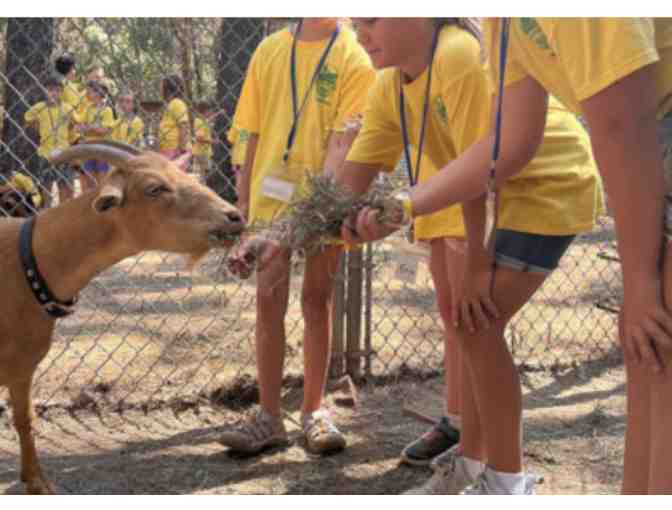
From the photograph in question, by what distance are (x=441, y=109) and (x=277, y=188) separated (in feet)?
2.75

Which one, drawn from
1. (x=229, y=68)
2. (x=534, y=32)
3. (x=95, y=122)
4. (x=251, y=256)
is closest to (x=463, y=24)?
(x=534, y=32)

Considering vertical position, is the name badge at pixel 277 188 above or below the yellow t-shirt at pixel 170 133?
below

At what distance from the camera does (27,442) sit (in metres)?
3.45

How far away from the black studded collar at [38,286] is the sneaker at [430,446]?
154cm

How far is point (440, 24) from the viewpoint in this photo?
9.52 feet

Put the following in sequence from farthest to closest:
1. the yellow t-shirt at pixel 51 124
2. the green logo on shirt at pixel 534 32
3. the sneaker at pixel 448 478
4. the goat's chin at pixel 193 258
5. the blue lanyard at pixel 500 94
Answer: the yellow t-shirt at pixel 51 124, the goat's chin at pixel 193 258, the sneaker at pixel 448 478, the blue lanyard at pixel 500 94, the green logo on shirt at pixel 534 32

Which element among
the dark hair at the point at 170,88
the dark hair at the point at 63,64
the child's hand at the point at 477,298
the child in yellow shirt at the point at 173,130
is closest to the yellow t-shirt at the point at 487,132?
the child's hand at the point at 477,298

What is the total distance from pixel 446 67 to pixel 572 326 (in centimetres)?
357

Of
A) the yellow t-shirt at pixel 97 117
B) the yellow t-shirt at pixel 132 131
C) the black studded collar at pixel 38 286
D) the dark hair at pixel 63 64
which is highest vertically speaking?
the dark hair at pixel 63 64

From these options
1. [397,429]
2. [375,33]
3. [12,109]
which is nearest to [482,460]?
[397,429]

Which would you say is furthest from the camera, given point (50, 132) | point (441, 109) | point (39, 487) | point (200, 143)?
point (200, 143)

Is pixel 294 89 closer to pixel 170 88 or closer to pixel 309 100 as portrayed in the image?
pixel 309 100

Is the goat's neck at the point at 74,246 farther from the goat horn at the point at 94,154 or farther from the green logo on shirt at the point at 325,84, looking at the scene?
the green logo on shirt at the point at 325,84

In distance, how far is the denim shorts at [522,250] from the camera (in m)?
2.66
